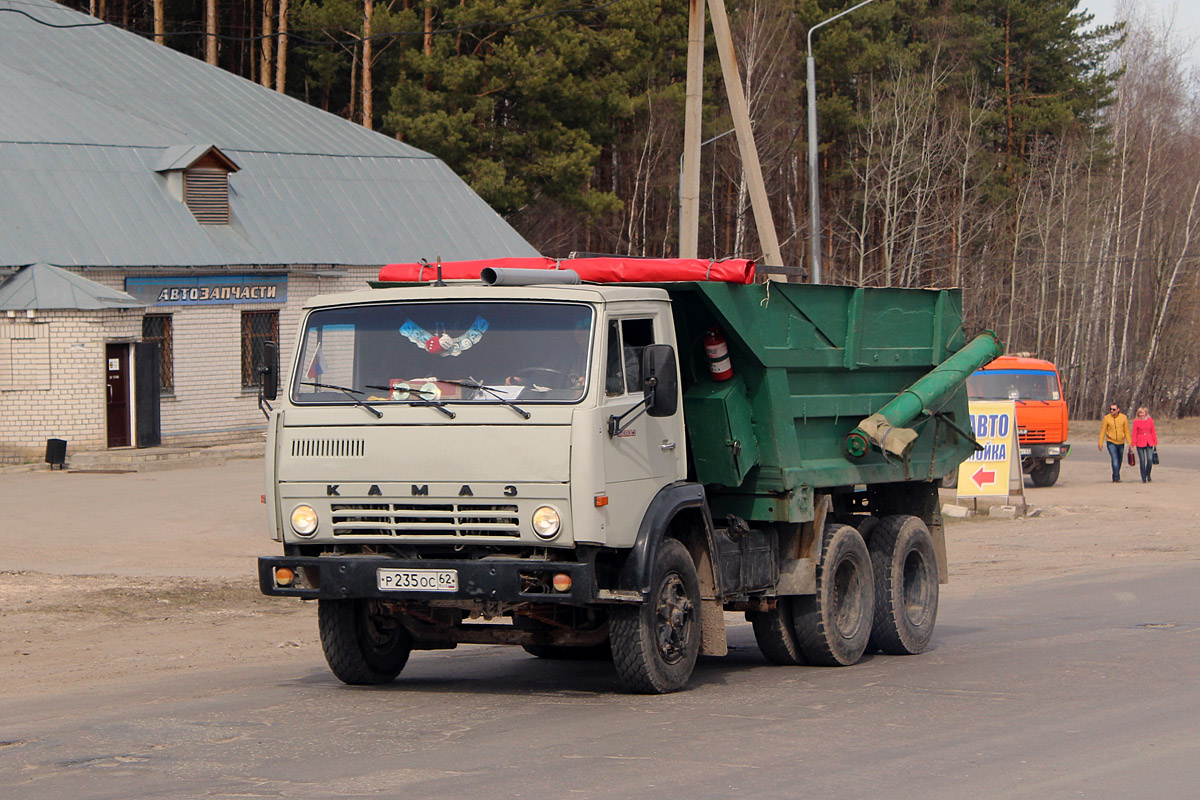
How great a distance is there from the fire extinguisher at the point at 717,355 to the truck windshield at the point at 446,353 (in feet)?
4.71

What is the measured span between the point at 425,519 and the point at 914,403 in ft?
14.9

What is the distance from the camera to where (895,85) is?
56625 millimetres

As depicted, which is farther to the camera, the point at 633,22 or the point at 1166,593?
the point at 633,22

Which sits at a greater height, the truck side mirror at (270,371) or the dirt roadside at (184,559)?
the truck side mirror at (270,371)

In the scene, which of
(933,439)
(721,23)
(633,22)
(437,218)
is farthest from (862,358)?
(633,22)

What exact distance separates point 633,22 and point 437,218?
17066mm

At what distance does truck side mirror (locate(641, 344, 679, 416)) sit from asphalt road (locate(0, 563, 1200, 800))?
67.9 inches

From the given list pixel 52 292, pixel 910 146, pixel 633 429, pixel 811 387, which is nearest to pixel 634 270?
pixel 633 429

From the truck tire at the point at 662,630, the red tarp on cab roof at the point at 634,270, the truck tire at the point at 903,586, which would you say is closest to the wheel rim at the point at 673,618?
the truck tire at the point at 662,630

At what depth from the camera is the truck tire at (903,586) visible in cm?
1132

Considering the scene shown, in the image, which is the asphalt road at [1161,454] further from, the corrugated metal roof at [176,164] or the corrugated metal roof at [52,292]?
the corrugated metal roof at [52,292]

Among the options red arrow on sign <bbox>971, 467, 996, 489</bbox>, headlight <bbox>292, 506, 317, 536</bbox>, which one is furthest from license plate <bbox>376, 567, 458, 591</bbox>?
red arrow on sign <bbox>971, 467, 996, 489</bbox>

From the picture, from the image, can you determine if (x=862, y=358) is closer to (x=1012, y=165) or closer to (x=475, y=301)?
(x=475, y=301)

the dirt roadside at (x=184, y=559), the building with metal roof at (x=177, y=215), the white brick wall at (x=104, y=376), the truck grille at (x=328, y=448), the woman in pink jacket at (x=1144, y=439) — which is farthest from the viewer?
the woman in pink jacket at (x=1144, y=439)
